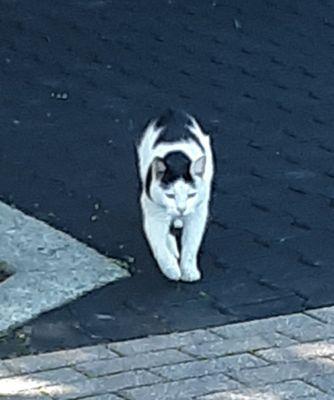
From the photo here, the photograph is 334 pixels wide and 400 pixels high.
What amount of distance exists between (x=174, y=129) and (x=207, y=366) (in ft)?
4.25

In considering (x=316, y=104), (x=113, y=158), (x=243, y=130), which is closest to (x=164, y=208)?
(x=113, y=158)

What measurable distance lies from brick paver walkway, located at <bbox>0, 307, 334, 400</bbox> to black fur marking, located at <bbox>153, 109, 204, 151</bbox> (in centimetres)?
92

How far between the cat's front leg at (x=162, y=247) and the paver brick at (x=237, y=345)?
0.66 metres

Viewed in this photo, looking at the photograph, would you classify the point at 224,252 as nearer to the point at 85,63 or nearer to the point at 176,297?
the point at 176,297

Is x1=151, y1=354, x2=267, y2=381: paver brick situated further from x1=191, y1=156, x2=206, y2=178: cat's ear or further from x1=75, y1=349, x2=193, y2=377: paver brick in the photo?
x1=191, y1=156, x2=206, y2=178: cat's ear

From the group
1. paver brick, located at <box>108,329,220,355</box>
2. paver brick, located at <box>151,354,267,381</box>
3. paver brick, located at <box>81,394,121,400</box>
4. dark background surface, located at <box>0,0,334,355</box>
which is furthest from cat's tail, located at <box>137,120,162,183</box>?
paver brick, located at <box>81,394,121,400</box>

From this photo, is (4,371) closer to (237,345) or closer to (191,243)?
(237,345)

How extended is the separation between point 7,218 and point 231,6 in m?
4.81

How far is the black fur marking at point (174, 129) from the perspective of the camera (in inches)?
257

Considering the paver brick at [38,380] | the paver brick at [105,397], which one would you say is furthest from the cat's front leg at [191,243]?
the paver brick at [105,397]

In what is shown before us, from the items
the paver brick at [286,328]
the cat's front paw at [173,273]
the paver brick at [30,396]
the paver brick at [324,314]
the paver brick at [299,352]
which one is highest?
the cat's front paw at [173,273]

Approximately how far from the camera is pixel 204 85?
958 cm

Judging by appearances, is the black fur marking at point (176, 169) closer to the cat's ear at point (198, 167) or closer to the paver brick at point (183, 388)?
the cat's ear at point (198, 167)

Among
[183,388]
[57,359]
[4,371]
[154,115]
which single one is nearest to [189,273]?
[57,359]
